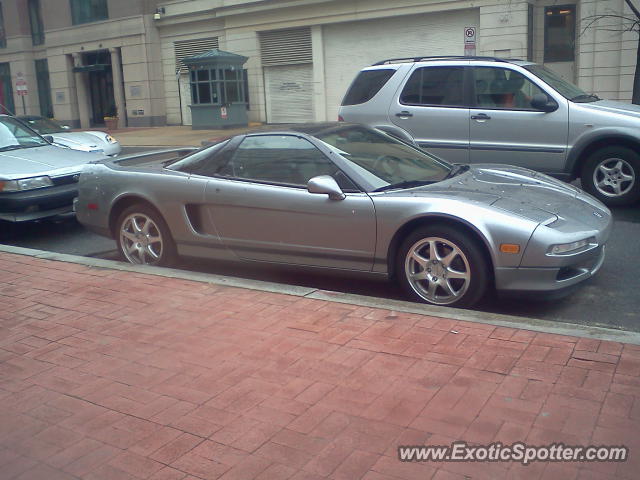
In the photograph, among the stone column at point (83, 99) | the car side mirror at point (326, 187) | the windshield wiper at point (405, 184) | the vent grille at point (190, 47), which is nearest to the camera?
the car side mirror at point (326, 187)

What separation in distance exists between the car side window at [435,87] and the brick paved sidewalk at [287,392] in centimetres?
499

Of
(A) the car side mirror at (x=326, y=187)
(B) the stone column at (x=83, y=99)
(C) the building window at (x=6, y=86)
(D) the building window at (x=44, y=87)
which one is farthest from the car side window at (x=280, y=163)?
(C) the building window at (x=6, y=86)

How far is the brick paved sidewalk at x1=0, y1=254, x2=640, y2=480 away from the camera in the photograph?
3350mm

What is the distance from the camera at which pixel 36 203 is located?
28.3ft

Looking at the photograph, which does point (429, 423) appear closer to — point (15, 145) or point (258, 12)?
point (15, 145)

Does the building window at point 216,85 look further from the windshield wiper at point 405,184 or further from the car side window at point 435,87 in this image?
the windshield wiper at point 405,184

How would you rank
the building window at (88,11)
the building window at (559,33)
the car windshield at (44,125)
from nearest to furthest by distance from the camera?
the car windshield at (44,125)
the building window at (559,33)
the building window at (88,11)

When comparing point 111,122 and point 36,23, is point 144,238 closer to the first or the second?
point 111,122

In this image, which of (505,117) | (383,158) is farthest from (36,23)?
(383,158)

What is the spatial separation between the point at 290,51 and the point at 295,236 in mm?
21231

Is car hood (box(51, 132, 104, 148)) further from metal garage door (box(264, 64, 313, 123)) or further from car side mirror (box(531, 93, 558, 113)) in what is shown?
metal garage door (box(264, 64, 313, 123))

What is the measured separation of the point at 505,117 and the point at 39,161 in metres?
5.99

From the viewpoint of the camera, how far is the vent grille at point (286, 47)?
25.5m

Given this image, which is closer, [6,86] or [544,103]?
[544,103]
